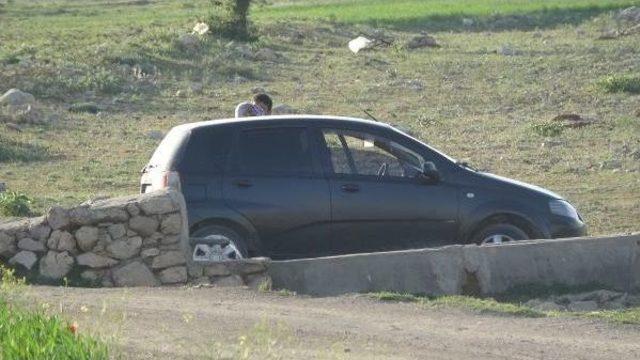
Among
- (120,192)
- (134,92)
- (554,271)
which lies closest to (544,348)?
(554,271)

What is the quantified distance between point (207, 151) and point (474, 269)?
2.58 metres

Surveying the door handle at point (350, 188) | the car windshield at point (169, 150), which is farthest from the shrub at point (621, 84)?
the car windshield at point (169, 150)

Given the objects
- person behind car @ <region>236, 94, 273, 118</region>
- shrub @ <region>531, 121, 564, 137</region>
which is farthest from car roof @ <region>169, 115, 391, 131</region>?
shrub @ <region>531, 121, 564, 137</region>

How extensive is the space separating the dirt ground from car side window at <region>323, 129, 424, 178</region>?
6.57ft

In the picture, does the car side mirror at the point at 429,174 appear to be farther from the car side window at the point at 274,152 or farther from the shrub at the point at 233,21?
the shrub at the point at 233,21

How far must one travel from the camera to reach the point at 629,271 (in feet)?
42.5

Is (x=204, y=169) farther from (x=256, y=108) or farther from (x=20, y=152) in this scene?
(x=20, y=152)

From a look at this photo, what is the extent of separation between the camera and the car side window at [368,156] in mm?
13195

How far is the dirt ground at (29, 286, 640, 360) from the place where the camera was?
8.66m

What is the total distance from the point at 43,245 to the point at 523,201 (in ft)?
14.1

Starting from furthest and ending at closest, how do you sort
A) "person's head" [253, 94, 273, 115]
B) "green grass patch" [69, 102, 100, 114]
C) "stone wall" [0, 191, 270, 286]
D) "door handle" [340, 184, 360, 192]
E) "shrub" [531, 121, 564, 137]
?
"green grass patch" [69, 102, 100, 114] < "shrub" [531, 121, 564, 137] < "person's head" [253, 94, 273, 115] < "door handle" [340, 184, 360, 192] < "stone wall" [0, 191, 270, 286]

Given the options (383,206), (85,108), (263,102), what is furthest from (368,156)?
(85,108)

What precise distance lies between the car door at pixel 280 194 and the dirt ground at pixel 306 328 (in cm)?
141

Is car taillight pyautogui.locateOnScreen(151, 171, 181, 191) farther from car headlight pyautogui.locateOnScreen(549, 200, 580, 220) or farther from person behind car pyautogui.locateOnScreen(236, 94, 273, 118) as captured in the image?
car headlight pyautogui.locateOnScreen(549, 200, 580, 220)
